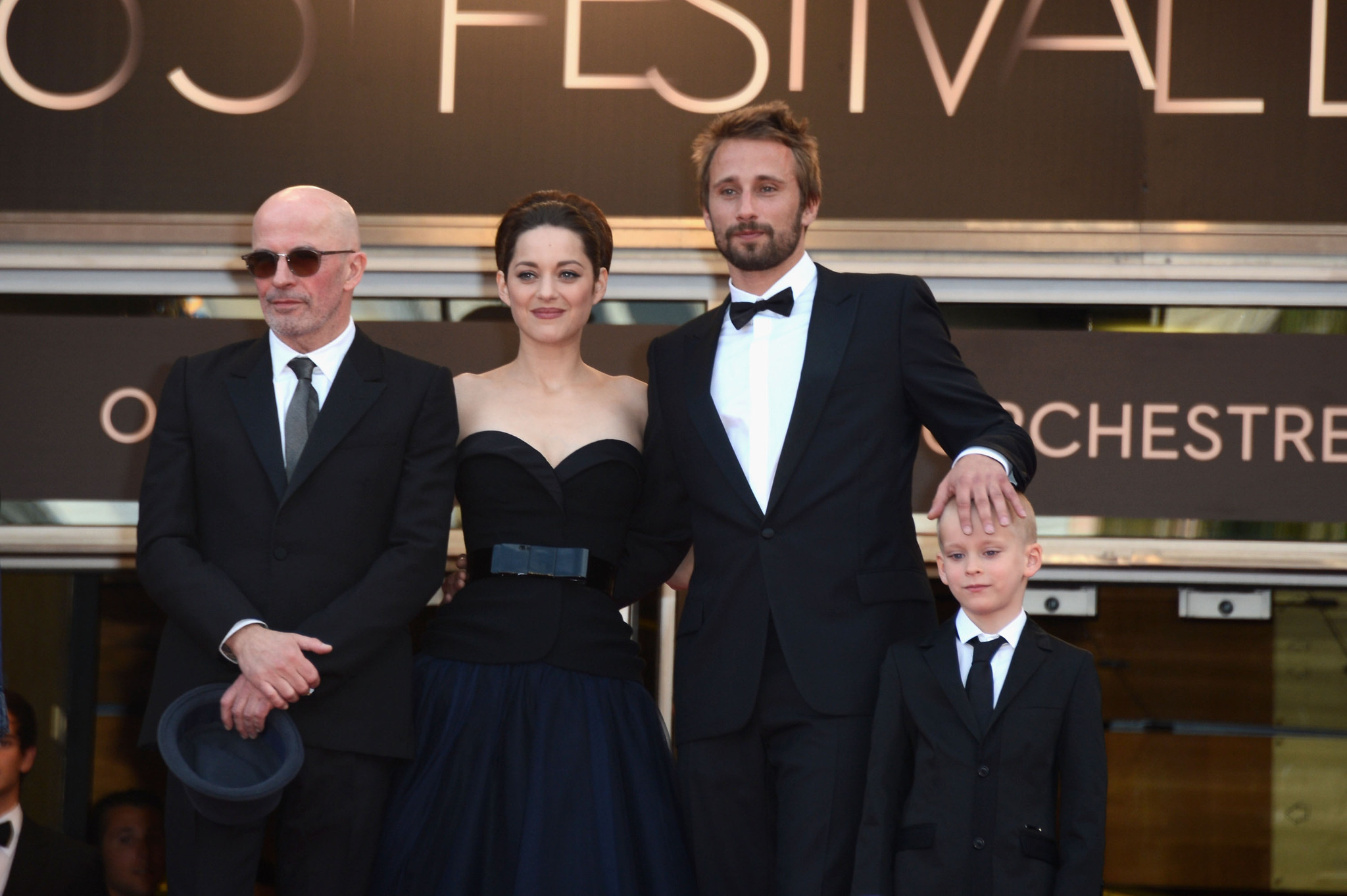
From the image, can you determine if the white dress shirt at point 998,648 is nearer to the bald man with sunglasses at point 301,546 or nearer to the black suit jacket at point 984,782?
the black suit jacket at point 984,782

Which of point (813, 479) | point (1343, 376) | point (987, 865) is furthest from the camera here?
point (1343, 376)

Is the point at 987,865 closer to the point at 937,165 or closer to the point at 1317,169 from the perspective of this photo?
the point at 937,165

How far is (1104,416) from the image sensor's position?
4441 mm

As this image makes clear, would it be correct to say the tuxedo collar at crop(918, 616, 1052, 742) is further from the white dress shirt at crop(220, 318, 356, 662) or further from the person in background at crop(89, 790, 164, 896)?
the person in background at crop(89, 790, 164, 896)

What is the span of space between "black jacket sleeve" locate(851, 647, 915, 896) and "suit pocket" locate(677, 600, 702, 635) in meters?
0.40

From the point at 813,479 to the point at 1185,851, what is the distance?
2.32 m

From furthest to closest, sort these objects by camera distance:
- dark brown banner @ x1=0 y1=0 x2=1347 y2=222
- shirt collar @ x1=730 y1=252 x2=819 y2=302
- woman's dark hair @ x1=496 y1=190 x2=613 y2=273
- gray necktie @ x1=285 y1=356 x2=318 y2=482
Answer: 1. dark brown banner @ x1=0 y1=0 x2=1347 y2=222
2. woman's dark hair @ x1=496 y1=190 x2=613 y2=273
3. shirt collar @ x1=730 y1=252 x2=819 y2=302
4. gray necktie @ x1=285 y1=356 x2=318 y2=482

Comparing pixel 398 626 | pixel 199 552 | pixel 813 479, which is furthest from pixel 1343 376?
pixel 199 552

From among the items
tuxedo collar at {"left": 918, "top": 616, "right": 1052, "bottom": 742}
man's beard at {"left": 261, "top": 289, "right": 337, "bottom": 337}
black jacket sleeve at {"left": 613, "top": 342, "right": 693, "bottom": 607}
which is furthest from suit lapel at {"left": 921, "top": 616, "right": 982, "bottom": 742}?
man's beard at {"left": 261, "top": 289, "right": 337, "bottom": 337}

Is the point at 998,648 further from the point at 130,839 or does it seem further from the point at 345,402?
the point at 130,839

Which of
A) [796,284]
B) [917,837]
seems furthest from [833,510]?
[917,837]

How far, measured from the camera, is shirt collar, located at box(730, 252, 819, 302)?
3.22 meters

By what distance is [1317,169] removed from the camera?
4.50 meters

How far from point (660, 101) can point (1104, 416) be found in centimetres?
166
